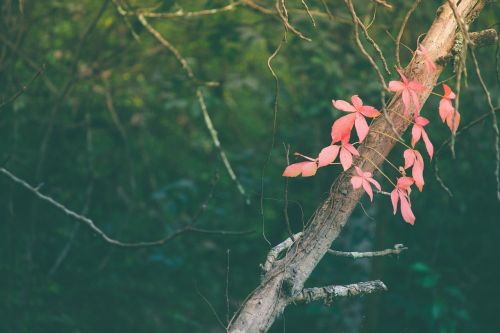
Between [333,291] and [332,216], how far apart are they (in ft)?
0.76

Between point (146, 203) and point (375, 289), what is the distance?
9.70ft

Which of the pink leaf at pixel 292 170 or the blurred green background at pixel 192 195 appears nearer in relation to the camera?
the pink leaf at pixel 292 170

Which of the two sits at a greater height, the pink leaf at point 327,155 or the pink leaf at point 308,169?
the pink leaf at point 327,155

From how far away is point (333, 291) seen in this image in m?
1.47

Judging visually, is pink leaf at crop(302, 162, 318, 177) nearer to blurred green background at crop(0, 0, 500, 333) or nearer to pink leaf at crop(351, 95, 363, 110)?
pink leaf at crop(351, 95, 363, 110)

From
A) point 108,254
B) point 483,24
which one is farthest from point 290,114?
point 108,254

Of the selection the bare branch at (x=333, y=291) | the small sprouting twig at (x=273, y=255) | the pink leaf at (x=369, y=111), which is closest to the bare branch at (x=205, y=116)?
the small sprouting twig at (x=273, y=255)

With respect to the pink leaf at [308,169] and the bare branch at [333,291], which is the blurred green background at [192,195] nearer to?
the bare branch at [333,291]

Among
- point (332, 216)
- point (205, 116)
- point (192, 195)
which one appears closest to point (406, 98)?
point (332, 216)

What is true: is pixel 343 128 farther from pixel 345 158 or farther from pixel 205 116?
pixel 205 116

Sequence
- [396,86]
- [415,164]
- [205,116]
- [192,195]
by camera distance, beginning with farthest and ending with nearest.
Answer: [192,195] < [205,116] < [415,164] < [396,86]

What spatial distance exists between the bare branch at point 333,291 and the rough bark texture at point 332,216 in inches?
2.3

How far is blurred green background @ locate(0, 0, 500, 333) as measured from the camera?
325 centimetres

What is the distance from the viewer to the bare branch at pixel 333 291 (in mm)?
1452
